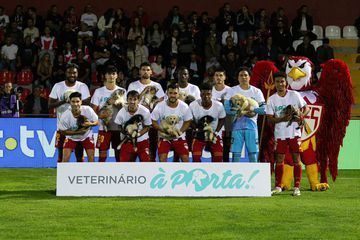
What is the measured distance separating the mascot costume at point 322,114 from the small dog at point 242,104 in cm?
100

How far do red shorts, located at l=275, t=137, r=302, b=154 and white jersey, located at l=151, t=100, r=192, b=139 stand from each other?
1317 millimetres

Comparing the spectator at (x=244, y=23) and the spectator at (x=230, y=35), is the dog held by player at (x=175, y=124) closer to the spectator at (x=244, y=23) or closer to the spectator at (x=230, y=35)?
the spectator at (x=230, y=35)

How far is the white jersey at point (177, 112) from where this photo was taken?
1502 centimetres

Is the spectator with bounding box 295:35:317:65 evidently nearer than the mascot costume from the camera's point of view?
No

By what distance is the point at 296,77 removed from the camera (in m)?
15.7

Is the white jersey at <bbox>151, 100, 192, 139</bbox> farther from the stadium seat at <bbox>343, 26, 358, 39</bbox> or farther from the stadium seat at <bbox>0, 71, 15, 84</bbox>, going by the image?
the stadium seat at <bbox>343, 26, 358, 39</bbox>

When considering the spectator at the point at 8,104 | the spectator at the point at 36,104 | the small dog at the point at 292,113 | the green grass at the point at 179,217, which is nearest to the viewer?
the green grass at the point at 179,217

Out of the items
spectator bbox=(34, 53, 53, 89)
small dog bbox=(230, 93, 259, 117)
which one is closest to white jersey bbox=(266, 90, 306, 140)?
small dog bbox=(230, 93, 259, 117)

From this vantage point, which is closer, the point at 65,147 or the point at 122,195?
the point at 122,195

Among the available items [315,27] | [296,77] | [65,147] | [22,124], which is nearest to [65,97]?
[65,147]

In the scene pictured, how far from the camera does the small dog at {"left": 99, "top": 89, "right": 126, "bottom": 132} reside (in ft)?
50.6

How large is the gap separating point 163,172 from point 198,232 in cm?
320

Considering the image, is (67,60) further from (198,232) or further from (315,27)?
(198,232)

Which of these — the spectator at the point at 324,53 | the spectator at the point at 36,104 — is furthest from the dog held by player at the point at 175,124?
the spectator at the point at 324,53
